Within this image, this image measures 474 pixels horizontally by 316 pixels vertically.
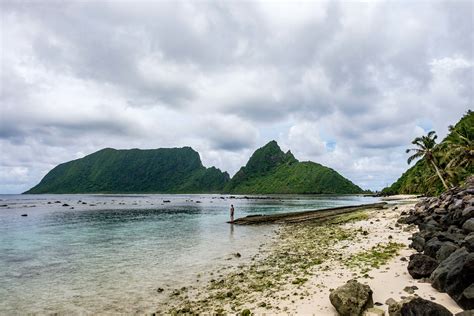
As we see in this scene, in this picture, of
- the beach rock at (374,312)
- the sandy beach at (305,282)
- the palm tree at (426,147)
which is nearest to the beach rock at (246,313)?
the sandy beach at (305,282)

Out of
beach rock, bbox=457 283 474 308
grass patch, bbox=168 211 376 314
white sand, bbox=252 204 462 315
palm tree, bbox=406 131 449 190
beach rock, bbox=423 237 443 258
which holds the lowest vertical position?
grass patch, bbox=168 211 376 314

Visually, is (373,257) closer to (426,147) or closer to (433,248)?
(433,248)

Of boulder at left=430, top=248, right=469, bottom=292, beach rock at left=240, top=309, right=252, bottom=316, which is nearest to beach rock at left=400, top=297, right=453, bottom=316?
boulder at left=430, top=248, right=469, bottom=292

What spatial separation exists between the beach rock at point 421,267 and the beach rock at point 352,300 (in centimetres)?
374

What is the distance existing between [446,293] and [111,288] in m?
15.4

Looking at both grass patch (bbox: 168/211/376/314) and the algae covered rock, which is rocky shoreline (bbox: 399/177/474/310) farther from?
grass patch (bbox: 168/211/376/314)

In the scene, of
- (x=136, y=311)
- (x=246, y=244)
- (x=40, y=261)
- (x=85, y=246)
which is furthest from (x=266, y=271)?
(x=85, y=246)

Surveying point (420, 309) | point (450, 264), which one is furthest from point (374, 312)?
point (450, 264)

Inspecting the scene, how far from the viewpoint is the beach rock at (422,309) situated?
8.08 m

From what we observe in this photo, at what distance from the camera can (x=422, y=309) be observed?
819 cm

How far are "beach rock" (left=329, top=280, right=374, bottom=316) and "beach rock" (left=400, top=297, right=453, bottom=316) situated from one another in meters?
1.53

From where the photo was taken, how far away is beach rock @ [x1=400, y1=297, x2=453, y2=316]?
26.5 ft

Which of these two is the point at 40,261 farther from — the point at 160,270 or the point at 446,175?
the point at 446,175

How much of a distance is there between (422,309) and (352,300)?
2.24 metres
